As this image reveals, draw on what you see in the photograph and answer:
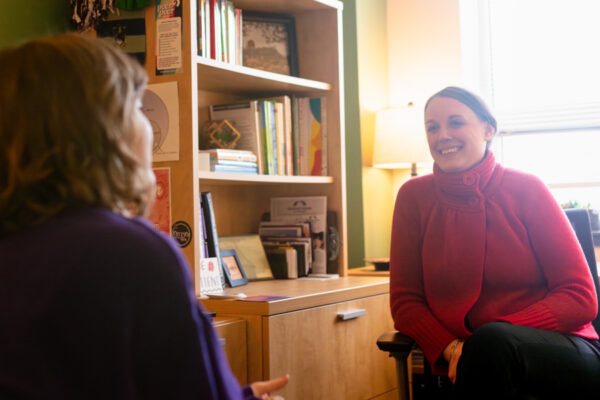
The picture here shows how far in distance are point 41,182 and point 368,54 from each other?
109 inches

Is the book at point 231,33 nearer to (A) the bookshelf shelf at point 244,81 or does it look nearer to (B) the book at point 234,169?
(A) the bookshelf shelf at point 244,81

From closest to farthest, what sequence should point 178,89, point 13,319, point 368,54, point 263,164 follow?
point 13,319 → point 178,89 → point 263,164 → point 368,54

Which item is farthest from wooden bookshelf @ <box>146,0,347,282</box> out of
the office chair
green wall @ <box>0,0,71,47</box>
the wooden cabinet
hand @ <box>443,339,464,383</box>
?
hand @ <box>443,339,464,383</box>

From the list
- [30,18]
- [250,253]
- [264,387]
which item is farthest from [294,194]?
Answer: [264,387]

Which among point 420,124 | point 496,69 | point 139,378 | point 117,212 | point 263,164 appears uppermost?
point 496,69

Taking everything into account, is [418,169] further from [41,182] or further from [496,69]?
[41,182]

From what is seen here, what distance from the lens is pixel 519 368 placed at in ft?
5.37

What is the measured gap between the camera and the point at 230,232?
2.74m

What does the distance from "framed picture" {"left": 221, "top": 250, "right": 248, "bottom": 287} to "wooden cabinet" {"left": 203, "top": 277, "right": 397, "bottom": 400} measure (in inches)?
2.4

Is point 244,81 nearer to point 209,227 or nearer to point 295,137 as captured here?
point 295,137

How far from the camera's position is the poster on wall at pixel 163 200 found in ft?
7.09

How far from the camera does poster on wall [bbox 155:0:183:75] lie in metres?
2.17

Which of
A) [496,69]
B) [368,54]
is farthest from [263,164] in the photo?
[496,69]

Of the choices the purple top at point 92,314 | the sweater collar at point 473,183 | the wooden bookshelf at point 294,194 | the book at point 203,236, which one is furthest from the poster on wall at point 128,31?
the purple top at point 92,314
